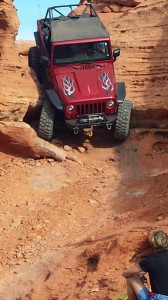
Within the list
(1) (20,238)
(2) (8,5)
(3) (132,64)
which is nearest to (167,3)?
(3) (132,64)

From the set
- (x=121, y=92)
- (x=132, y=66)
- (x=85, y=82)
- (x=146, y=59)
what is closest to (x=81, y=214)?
(x=85, y=82)

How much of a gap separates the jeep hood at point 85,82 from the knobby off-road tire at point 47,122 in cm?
49

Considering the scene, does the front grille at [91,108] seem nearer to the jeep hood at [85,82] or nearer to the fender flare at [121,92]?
the jeep hood at [85,82]

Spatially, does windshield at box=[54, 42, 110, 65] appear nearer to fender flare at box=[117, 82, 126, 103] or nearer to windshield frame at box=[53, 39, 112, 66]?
windshield frame at box=[53, 39, 112, 66]

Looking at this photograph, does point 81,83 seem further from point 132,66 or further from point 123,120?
point 132,66

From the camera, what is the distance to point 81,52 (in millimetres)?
Answer: 11820

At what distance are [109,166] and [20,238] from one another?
3.34m

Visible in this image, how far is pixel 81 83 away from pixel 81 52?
825 millimetres

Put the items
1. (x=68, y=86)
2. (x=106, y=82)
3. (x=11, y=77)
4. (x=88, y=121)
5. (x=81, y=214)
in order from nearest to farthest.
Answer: (x=81, y=214) → (x=88, y=121) → (x=68, y=86) → (x=106, y=82) → (x=11, y=77)

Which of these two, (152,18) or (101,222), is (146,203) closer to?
(101,222)

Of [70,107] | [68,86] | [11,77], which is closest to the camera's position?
[70,107]

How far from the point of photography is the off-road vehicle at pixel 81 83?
1127 cm

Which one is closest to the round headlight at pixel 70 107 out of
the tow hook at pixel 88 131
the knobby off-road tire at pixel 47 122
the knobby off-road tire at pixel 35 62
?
the knobby off-road tire at pixel 47 122

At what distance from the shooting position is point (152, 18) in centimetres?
1481
